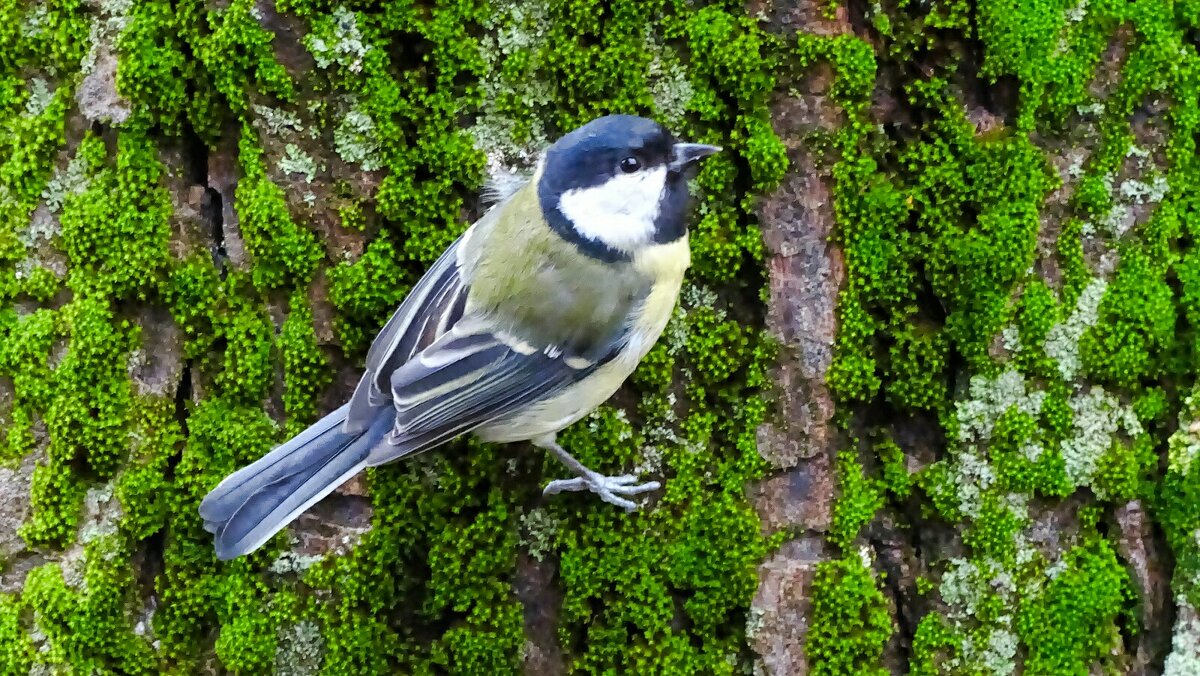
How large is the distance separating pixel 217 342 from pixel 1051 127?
141cm

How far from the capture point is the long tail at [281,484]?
1390mm

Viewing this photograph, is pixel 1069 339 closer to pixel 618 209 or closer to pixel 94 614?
pixel 618 209

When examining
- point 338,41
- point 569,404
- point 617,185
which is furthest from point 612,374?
point 338,41

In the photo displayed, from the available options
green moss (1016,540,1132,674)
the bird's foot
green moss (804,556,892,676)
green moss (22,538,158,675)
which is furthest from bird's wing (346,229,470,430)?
green moss (1016,540,1132,674)

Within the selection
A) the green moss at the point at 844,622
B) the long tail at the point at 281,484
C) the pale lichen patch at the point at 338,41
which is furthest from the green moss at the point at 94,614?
the green moss at the point at 844,622

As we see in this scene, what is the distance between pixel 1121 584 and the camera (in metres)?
1.50

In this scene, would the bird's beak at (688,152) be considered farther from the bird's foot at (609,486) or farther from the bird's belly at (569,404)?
the bird's foot at (609,486)

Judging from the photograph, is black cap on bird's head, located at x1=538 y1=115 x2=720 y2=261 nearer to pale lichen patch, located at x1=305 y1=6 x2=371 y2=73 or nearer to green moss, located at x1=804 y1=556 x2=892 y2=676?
pale lichen patch, located at x1=305 y1=6 x2=371 y2=73

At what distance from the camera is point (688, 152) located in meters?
1.43

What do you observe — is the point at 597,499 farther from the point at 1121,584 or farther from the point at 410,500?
the point at 1121,584

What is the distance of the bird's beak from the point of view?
4.67 ft

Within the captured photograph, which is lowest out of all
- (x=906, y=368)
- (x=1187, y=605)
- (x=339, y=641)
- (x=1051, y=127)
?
(x=339, y=641)

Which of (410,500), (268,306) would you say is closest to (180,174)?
(268,306)

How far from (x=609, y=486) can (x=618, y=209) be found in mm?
457
